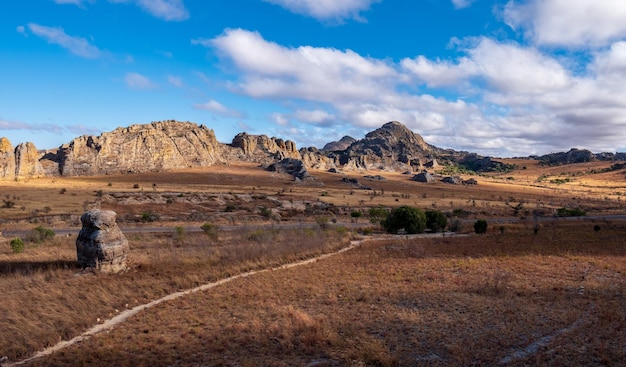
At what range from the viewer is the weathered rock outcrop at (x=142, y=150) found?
117625mm

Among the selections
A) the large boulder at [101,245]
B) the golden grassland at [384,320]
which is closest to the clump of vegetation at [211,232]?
the golden grassland at [384,320]

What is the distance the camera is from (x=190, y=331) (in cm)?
1117

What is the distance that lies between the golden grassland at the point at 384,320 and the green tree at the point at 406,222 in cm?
1819

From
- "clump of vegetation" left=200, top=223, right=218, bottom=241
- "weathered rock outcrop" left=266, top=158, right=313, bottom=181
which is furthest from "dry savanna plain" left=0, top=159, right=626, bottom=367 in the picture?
"weathered rock outcrop" left=266, top=158, right=313, bottom=181

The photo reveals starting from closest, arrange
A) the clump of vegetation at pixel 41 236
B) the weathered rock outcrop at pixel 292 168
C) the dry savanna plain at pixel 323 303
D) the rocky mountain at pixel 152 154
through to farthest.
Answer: the dry savanna plain at pixel 323 303, the clump of vegetation at pixel 41 236, the rocky mountain at pixel 152 154, the weathered rock outcrop at pixel 292 168

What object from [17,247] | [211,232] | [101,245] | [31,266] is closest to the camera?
[101,245]

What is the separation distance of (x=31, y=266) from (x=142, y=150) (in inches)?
4757

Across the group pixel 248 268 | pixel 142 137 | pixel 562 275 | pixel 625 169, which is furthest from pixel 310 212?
pixel 625 169

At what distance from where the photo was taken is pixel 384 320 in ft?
38.4

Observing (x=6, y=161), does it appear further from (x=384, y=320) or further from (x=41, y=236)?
(x=384, y=320)

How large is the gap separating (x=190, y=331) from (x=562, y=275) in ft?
53.6

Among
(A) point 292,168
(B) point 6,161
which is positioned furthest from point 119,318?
(A) point 292,168

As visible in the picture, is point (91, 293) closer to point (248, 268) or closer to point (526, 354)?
point (248, 268)

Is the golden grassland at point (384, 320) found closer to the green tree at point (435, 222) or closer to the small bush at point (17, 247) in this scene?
the small bush at point (17, 247)
